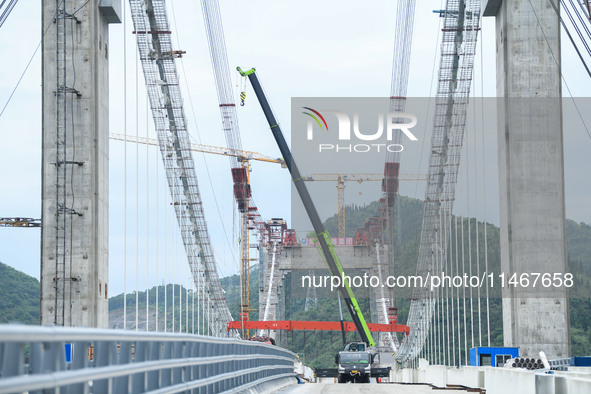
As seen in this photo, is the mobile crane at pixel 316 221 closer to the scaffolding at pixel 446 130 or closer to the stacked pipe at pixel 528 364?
the scaffolding at pixel 446 130

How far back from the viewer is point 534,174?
3547 centimetres

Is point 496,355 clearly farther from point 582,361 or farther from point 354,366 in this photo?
point 354,366

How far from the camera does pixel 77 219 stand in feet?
111

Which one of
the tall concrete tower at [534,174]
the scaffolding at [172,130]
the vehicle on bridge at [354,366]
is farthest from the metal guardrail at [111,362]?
the scaffolding at [172,130]

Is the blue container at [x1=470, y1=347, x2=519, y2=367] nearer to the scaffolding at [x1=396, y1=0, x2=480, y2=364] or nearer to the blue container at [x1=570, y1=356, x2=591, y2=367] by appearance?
the blue container at [x1=570, y1=356, x2=591, y2=367]

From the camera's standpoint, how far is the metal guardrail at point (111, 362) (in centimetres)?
581

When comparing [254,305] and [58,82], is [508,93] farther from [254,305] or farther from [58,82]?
[254,305]

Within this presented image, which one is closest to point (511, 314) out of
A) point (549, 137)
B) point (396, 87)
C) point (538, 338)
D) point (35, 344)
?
point (538, 338)

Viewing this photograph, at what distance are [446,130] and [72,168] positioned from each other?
40.0 m

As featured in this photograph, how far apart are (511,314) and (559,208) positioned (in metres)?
4.15

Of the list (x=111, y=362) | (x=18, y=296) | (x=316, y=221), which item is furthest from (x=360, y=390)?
(x=18, y=296)

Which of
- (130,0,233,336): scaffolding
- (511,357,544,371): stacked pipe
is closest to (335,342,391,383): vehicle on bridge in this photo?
(130,0,233,336): scaffolding

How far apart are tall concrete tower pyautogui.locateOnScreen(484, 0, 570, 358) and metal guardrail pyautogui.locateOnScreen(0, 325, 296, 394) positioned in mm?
19906

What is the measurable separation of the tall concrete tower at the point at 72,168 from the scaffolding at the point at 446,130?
26.6 meters
